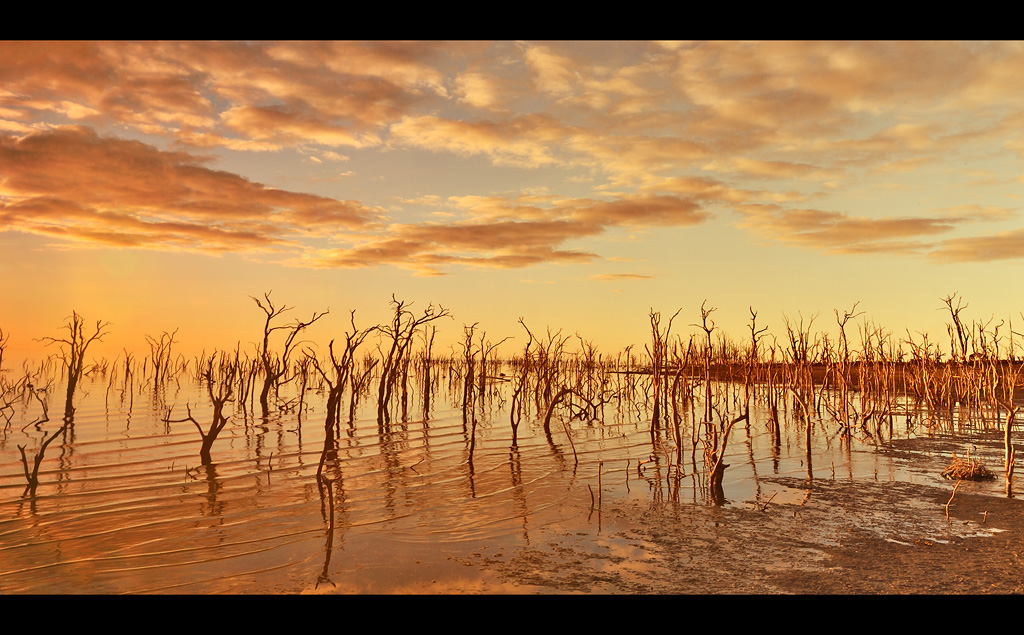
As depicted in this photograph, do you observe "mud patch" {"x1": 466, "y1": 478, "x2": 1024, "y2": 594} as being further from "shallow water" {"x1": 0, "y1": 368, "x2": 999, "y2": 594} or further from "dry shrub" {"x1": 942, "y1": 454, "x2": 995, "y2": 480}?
"dry shrub" {"x1": 942, "y1": 454, "x2": 995, "y2": 480}

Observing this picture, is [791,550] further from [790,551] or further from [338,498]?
[338,498]

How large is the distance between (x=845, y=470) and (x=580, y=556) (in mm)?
8349

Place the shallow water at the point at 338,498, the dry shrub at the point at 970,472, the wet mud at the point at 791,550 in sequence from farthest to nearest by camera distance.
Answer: the dry shrub at the point at 970,472, the shallow water at the point at 338,498, the wet mud at the point at 791,550

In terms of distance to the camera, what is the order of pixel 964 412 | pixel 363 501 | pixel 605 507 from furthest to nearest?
pixel 964 412 < pixel 363 501 < pixel 605 507

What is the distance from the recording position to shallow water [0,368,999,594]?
25.1ft

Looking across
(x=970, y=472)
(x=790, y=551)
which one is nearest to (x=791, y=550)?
(x=790, y=551)

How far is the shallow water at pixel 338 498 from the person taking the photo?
7.66 metres

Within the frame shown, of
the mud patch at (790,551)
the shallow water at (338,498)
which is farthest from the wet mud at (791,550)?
the shallow water at (338,498)

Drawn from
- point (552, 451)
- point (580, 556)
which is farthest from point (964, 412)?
point (580, 556)

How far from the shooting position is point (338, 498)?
1142cm

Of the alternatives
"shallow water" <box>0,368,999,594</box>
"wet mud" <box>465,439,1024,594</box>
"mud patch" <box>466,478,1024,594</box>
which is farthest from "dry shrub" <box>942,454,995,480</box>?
"mud patch" <box>466,478,1024,594</box>

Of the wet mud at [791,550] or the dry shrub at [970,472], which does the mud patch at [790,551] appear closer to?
the wet mud at [791,550]
